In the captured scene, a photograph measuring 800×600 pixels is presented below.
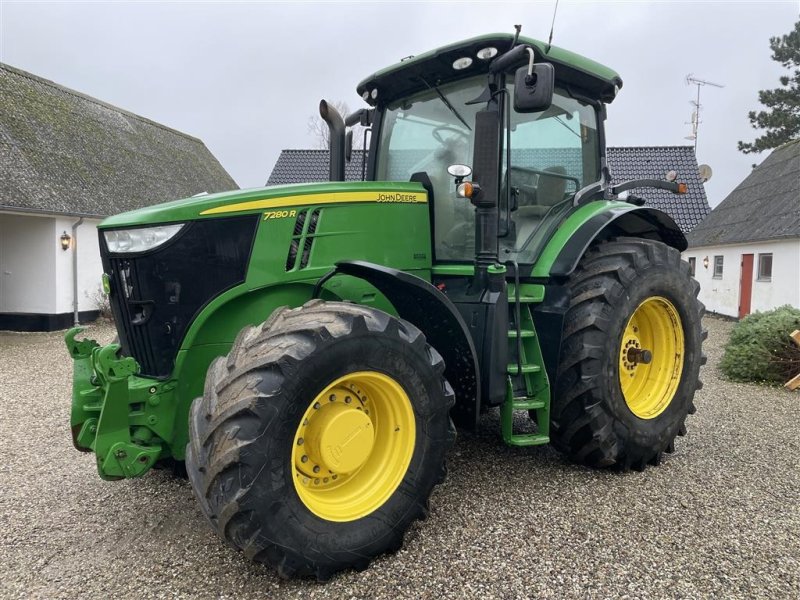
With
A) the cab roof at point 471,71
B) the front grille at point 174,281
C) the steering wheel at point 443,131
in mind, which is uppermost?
the cab roof at point 471,71

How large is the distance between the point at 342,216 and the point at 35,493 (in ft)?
8.25

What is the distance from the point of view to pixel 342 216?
3109 mm

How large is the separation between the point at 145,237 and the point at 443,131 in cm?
192

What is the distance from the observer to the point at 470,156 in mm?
3553

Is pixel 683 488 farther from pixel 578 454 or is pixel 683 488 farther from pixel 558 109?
pixel 558 109

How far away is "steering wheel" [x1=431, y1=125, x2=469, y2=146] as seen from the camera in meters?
3.60

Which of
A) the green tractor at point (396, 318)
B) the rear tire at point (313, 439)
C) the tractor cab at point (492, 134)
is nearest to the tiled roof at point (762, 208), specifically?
the tractor cab at point (492, 134)

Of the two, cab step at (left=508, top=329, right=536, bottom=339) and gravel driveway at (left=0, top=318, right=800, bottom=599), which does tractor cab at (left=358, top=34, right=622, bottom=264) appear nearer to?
cab step at (left=508, top=329, right=536, bottom=339)

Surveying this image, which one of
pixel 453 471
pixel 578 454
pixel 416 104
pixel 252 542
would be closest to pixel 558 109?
pixel 416 104

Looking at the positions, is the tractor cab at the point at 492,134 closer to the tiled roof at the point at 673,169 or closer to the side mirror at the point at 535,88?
the side mirror at the point at 535,88

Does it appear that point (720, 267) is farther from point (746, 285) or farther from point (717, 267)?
point (746, 285)

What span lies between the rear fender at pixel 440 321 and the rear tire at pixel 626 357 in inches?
25.3

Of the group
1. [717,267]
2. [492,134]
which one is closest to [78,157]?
[492,134]

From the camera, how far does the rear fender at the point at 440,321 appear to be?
9.36 ft
